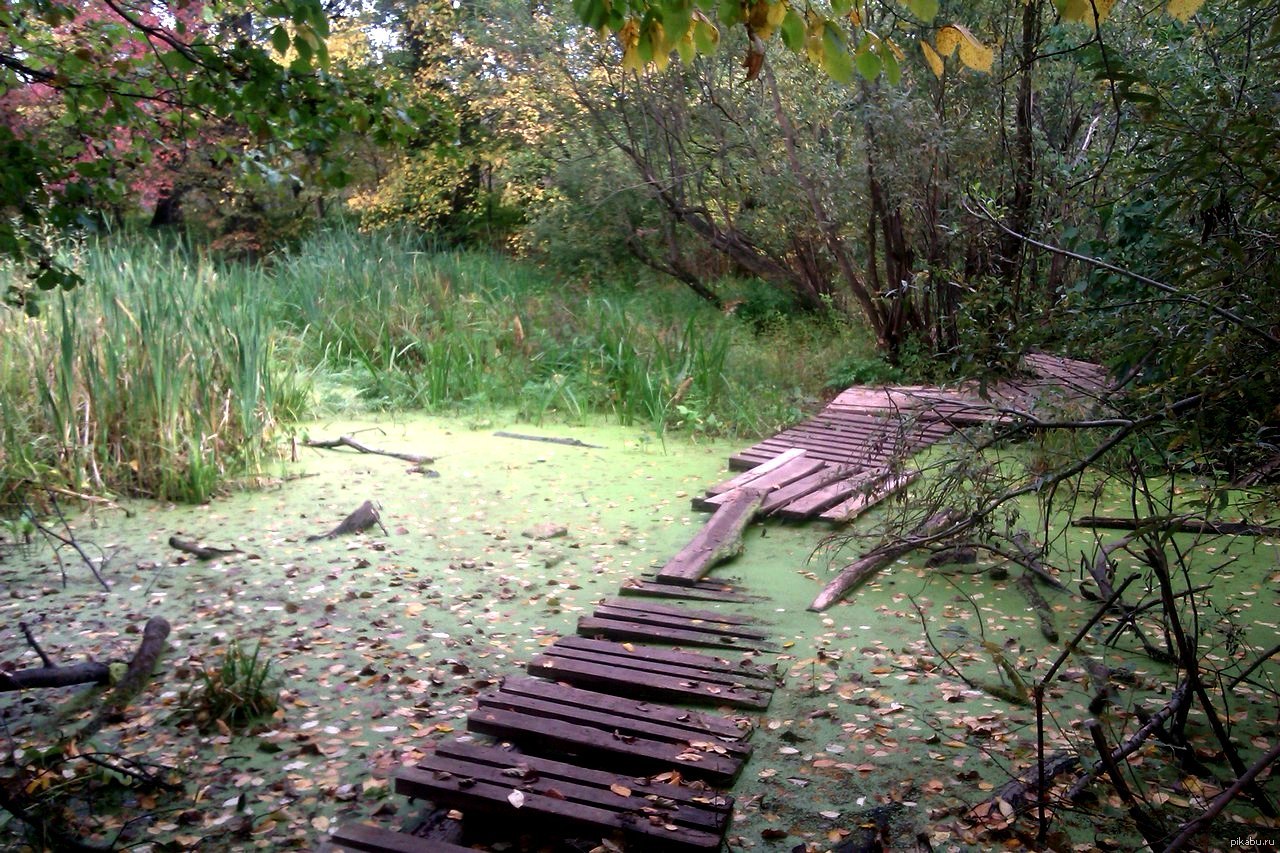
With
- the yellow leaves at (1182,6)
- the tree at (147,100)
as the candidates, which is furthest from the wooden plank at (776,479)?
the yellow leaves at (1182,6)

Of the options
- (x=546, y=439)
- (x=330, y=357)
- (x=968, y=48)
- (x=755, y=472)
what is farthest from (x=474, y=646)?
(x=330, y=357)

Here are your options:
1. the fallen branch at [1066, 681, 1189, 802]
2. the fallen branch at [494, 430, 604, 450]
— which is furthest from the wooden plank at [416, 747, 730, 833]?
the fallen branch at [494, 430, 604, 450]

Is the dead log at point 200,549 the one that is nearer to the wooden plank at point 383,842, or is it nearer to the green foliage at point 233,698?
the green foliage at point 233,698

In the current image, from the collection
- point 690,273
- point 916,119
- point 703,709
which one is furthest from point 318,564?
point 690,273

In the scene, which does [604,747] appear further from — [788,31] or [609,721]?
[788,31]

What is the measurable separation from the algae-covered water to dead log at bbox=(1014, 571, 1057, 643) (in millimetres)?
46

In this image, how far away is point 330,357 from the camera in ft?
27.8

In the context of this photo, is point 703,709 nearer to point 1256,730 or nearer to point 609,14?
point 1256,730

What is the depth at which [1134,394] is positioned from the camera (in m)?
2.69

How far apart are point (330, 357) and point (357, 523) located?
3742mm

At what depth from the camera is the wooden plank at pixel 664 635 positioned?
3.61 metres

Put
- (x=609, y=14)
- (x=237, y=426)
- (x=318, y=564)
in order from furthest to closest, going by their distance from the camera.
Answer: (x=237, y=426) → (x=318, y=564) → (x=609, y=14)

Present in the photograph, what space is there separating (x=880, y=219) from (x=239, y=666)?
18.3 feet

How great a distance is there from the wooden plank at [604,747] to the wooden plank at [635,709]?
4.3 inches
